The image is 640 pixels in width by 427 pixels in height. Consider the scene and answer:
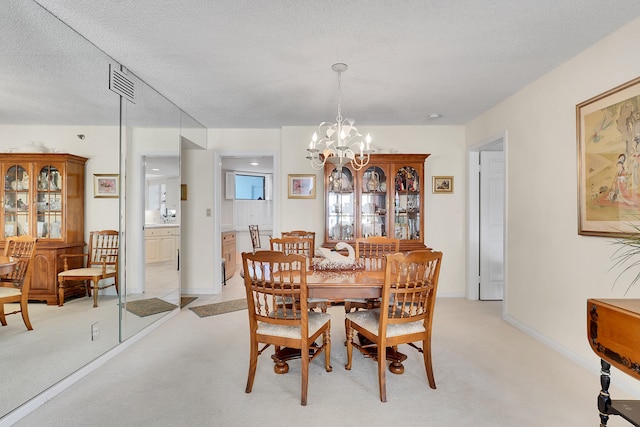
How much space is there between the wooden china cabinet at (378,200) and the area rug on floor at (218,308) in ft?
4.76

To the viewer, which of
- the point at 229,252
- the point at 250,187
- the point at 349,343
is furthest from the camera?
the point at 250,187

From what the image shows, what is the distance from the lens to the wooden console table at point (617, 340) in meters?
1.35

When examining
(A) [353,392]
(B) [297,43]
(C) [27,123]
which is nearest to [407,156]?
(B) [297,43]

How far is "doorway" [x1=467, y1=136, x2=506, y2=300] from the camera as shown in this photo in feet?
14.7

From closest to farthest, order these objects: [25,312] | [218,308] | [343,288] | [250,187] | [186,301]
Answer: [25,312]
[343,288]
[218,308]
[186,301]
[250,187]

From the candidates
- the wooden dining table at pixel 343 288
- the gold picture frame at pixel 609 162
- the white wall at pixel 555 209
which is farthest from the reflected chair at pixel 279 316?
the gold picture frame at pixel 609 162

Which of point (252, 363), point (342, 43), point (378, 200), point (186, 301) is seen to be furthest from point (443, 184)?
point (186, 301)

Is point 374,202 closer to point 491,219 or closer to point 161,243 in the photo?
point 491,219

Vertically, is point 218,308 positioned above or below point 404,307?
below

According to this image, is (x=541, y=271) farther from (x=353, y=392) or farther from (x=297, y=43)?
(x=297, y=43)

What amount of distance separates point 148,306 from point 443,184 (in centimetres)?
406

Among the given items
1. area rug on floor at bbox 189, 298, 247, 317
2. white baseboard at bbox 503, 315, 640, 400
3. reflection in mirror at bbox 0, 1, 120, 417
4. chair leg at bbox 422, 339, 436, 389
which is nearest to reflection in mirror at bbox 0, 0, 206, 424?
reflection in mirror at bbox 0, 1, 120, 417

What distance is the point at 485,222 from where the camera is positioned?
452cm

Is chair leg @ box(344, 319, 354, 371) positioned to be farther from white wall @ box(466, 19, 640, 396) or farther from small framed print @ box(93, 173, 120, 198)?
small framed print @ box(93, 173, 120, 198)
